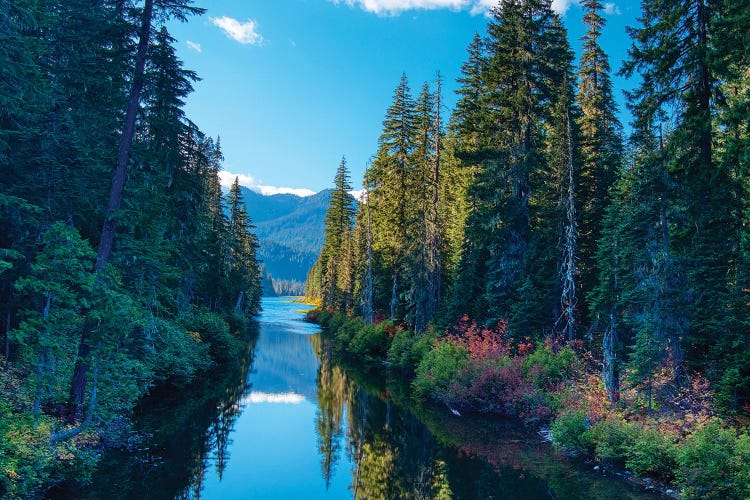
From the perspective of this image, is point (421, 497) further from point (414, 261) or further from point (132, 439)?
point (414, 261)

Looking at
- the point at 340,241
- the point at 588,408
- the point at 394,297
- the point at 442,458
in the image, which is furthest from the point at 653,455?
the point at 340,241

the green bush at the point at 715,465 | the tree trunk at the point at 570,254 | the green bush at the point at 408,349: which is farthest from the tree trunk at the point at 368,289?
the green bush at the point at 715,465

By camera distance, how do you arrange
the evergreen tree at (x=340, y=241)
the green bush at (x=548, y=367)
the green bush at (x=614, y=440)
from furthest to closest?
the evergreen tree at (x=340, y=241)
the green bush at (x=548, y=367)
the green bush at (x=614, y=440)

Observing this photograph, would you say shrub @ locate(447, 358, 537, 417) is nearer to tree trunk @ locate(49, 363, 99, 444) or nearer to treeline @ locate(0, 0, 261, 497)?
treeline @ locate(0, 0, 261, 497)

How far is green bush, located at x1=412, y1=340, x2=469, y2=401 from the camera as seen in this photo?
2212 centimetres

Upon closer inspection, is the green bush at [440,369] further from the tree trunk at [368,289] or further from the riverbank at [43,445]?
the tree trunk at [368,289]

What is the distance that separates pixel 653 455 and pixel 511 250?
13.7 m

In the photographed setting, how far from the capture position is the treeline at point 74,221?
35.4ft

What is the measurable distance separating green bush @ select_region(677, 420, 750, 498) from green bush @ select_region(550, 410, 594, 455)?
11.2ft

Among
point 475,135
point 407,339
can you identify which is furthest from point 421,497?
point 475,135

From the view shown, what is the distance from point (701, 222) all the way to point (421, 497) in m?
11.5

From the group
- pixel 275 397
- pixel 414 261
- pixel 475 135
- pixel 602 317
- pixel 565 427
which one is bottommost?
pixel 275 397

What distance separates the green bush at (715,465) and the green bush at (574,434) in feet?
11.2

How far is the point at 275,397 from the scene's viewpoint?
25.2 metres
